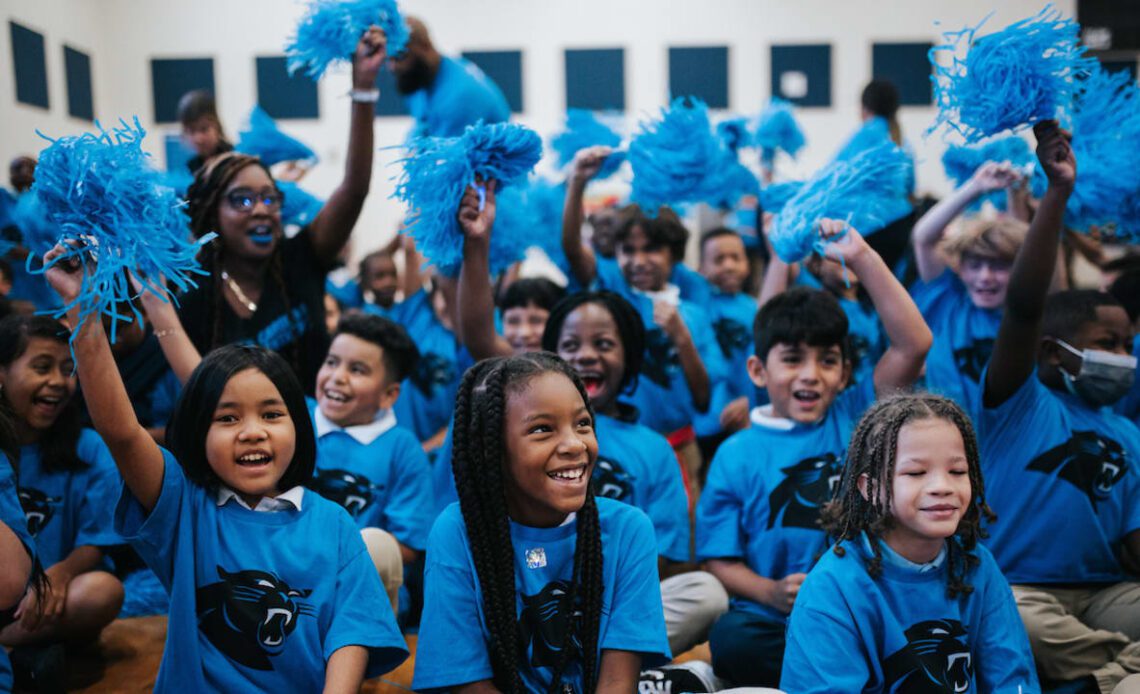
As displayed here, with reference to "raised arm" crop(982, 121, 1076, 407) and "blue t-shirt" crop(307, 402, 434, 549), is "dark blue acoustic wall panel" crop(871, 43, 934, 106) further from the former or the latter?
"blue t-shirt" crop(307, 402, 434, 549)

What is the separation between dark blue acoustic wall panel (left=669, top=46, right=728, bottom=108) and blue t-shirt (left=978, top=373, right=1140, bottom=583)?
7.07m

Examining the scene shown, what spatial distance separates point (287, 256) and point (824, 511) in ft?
5.24

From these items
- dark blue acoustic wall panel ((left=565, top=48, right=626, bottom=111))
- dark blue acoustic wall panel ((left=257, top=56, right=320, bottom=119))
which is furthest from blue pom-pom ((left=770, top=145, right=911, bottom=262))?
dark blue acoustic wall panel ((left=257, top=56, right=320, bottom=119))

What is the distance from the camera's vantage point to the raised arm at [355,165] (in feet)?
8.31

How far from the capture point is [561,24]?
9062 millimetres

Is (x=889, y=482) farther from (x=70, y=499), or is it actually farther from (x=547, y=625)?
(x=70, y=499)

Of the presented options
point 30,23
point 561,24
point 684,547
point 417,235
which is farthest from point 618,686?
point 561,24

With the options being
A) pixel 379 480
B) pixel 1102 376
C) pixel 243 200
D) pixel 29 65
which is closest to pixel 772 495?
pixel 1102 376

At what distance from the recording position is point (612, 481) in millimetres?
2402

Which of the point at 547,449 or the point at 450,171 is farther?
the point at 450,171

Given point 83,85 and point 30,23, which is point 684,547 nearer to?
point 30,23

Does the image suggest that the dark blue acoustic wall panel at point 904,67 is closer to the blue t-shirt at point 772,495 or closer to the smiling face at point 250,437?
the blue t-shirt at point 772,495

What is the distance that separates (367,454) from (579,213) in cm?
113

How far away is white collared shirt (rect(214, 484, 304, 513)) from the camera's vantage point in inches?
69.5
